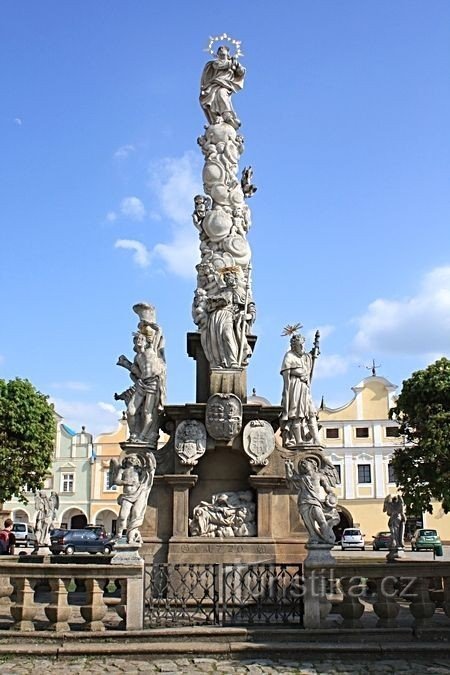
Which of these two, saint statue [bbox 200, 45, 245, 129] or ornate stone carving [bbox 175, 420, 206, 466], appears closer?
ornate stone carving [bbox 175, 420, 206, 466]

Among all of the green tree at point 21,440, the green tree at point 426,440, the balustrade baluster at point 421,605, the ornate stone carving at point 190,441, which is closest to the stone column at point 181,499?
the ornate stone carving at point 190,441

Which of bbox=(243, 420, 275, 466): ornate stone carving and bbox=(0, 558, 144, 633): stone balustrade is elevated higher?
bbox=(243, 420, 275, 466): ornate stone carving

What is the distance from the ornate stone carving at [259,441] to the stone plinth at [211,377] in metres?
0.57

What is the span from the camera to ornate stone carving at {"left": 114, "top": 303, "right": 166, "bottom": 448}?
12.6 meters

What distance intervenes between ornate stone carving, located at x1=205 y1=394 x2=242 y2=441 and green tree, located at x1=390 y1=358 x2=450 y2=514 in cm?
2050

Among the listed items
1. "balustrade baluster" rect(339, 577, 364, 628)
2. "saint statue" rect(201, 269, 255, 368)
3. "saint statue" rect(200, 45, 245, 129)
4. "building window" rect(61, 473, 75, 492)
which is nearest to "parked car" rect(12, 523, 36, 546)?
"building window" rect(61, 473, 75, 492)

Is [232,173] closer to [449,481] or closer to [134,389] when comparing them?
[134,389]

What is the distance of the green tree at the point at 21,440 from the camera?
34.1 metres

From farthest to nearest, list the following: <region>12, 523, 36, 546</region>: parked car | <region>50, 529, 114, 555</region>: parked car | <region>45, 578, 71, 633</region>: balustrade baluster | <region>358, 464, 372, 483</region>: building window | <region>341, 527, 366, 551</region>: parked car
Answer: <region>358, 464, 372, 483</region>: building window < <region>12, 523, 36, 546</region>: parked car < <region>341, 527, 366, 551</region>: parked car < <region>50, 529, 114, 555</region>: parked car < <region>45, 578, 71, 633</region>: balustrade baluster

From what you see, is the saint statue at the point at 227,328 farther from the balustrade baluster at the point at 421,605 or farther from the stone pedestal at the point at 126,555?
the balustrade baluster at the point at 421,605

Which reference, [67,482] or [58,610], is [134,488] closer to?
[58,610]

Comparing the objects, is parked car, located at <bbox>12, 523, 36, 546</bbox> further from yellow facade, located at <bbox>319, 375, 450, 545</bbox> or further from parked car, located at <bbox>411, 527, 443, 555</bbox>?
parked car, located at <bbox>411, 527, 443, 555</bbox>

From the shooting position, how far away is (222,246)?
14.5 m

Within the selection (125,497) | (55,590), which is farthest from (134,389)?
(55,590)
